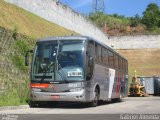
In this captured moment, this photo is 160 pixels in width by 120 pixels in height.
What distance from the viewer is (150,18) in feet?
306

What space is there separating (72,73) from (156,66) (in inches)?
1720

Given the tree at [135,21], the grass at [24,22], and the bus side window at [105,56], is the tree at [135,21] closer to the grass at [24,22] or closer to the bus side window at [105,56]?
the grass at [24,22]

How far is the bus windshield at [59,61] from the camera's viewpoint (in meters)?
18.6

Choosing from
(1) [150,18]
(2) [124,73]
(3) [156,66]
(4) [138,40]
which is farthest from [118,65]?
(1) [150,18]

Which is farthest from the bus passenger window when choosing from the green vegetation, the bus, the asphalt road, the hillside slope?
the green vegetation

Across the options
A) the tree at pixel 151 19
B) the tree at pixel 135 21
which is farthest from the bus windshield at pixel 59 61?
the tree at pixel 135 21

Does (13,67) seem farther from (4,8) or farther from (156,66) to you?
(156,66)

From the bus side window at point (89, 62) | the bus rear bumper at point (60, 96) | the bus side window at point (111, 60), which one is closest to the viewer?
the bus rear bumper at point (60, 96)

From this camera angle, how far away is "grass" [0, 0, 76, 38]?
97.7 ft

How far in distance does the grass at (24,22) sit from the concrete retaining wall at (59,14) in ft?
2.01

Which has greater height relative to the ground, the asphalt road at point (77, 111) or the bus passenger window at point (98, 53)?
the bus passenger window at point (98, 53)

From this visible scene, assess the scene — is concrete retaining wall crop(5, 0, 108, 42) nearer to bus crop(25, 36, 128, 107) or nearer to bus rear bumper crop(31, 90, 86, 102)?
bus crop(25, 36, 128, 107)

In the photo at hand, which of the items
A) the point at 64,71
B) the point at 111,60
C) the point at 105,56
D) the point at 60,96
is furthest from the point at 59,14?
the point at 60,96

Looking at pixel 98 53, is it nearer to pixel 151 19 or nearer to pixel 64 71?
pixel 64 71
